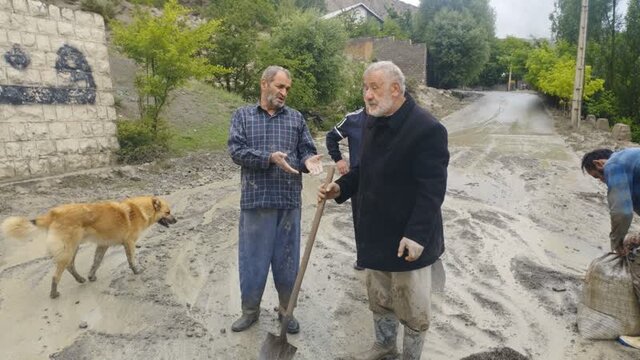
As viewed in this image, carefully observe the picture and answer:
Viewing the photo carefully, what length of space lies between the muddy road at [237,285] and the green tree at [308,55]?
8.37 meters

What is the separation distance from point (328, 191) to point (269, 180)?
0.58 metres

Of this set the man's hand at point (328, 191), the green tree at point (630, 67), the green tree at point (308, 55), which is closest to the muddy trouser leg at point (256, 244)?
the man's hand at point (328, 191)

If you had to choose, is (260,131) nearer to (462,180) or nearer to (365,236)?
(365,236)

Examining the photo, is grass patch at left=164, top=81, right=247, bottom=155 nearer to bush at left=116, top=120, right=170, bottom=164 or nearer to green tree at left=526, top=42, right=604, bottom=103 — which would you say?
bush at left=116, top=120, right=170, bottom=164

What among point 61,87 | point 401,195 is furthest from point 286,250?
point 61,87

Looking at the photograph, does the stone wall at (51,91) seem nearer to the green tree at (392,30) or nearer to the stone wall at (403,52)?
the stone wall at (403,52)

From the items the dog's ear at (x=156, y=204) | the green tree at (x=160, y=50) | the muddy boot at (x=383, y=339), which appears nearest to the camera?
the muddy boot at (x=383, y=339)

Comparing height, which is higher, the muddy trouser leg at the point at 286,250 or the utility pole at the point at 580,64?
the utility pole at the point at 580,64

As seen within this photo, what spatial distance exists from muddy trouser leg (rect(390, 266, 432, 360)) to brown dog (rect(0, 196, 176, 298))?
3025mm

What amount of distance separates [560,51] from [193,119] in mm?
27601

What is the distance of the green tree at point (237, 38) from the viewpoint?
57.9ft

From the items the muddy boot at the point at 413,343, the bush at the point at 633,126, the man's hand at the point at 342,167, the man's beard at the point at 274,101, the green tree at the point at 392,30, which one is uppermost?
the green tree at the point at 392,30

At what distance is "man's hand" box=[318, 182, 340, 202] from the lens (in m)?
3.50

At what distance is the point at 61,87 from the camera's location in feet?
28.5
